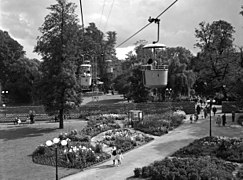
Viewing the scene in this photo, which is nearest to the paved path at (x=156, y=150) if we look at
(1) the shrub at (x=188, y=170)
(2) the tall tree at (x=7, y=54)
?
(1) the shrub at (x=188, y=170)

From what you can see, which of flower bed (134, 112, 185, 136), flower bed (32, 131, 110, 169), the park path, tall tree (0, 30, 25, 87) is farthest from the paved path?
tall tree (0, 30, 25, 87)

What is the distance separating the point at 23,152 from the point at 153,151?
33.1ft

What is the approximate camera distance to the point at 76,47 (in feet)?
113

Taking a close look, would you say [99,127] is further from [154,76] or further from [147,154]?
[154,76]

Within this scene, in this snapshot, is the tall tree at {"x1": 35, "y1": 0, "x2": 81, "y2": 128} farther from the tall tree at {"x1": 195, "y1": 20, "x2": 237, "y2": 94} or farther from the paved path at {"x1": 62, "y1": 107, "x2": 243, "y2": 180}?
the tall tree at {"x1": 195, "y1": 20, "x2": 237, "y2": 94}

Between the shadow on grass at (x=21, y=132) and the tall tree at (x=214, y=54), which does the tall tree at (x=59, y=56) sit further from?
the tall tree at (x=214, y=54)

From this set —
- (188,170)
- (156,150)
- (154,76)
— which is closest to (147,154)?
(156,150)

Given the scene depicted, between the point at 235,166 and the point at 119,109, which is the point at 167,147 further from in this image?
the point at 119,109

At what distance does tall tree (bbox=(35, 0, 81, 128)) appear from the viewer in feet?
109

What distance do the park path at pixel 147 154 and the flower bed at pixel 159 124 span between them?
2.33 ft

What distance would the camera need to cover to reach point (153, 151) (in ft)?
74.5

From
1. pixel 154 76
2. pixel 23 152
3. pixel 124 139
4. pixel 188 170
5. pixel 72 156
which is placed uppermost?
pixel 154 76

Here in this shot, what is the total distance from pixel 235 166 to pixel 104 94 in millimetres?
67004

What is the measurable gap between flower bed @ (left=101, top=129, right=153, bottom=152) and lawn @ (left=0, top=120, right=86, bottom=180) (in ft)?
18.9
